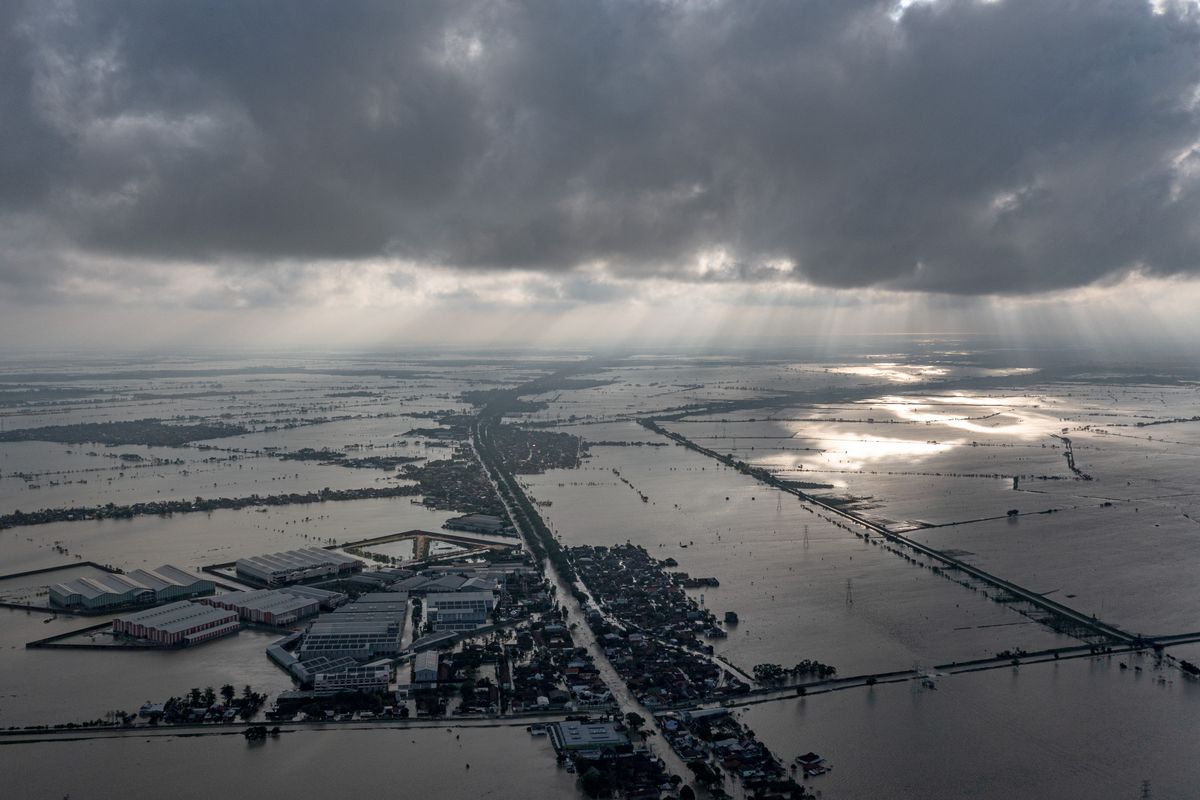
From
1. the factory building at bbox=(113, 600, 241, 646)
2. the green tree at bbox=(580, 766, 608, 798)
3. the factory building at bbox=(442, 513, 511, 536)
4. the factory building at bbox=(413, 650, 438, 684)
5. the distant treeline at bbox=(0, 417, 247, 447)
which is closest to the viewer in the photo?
the green tree at bbox=(580, 766, 608, 798)

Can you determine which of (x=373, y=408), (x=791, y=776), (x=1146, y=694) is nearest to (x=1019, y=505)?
(x=1146, y=694)

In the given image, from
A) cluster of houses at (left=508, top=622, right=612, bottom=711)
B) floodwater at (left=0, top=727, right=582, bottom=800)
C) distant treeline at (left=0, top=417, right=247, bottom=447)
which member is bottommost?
floodwater at (left=0, top=727, right=582, bottom=800)

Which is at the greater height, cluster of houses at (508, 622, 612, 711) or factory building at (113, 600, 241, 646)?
factory building at (113, 600, 241, 646)

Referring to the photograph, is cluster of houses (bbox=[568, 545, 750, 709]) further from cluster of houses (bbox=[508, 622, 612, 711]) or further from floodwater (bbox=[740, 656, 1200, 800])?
floodwater (bbox=[740, 656, 1200, 800])

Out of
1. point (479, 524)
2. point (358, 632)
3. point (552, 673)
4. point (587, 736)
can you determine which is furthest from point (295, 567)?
point (587, 736)

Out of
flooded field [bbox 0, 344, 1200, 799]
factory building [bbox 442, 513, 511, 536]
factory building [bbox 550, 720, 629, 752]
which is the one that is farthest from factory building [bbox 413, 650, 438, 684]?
factory building [bbox 442, 513, 511, 536]

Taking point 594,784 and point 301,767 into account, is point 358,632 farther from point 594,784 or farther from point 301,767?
point 594,784
